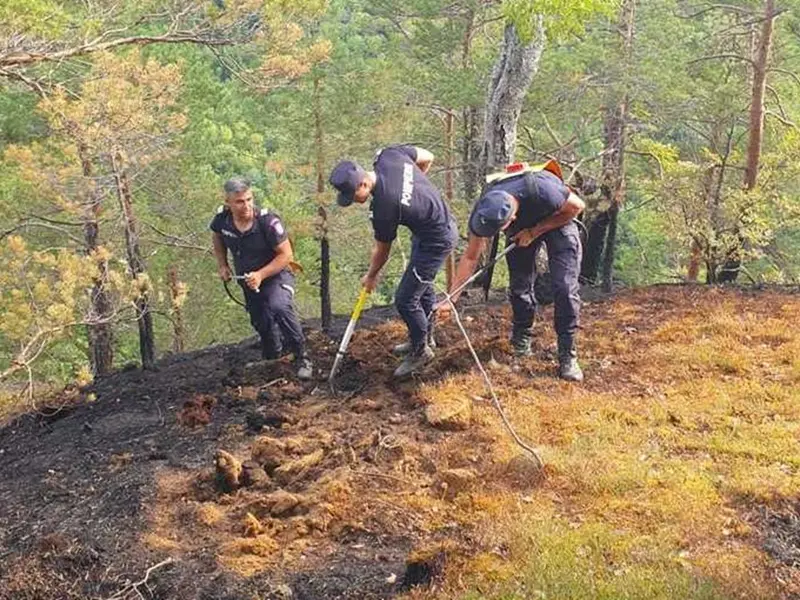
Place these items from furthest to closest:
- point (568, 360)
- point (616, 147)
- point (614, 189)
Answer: point (616, 147) < point (614, 189) < point (568, 360)

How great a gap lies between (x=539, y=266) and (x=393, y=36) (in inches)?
391

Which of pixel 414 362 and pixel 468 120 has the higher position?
pixel 468 120

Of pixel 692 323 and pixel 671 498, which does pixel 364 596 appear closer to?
pixel 671 498

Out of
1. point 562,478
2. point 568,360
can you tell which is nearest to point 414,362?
point 568,360

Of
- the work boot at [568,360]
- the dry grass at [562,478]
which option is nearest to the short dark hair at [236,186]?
the dry grass at [562,478]

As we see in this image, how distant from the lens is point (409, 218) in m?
6.19

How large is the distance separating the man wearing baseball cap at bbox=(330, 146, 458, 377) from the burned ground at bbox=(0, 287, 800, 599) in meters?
0.46

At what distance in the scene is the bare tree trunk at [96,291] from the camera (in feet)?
26.2

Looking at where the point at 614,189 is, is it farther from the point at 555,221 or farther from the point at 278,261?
the point at 278,261

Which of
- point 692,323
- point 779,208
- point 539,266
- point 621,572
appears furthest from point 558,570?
point 779,208

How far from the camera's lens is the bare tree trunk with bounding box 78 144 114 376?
797cm

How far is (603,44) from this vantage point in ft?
44.8

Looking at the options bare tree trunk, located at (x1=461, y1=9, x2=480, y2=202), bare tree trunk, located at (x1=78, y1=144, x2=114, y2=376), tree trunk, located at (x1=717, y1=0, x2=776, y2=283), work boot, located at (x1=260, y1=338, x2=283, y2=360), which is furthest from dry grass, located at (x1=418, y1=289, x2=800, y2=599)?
bare tree trunk, located at (x1=461, y1=9, x2=480, y2=202)

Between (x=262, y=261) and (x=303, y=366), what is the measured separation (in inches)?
38.0
